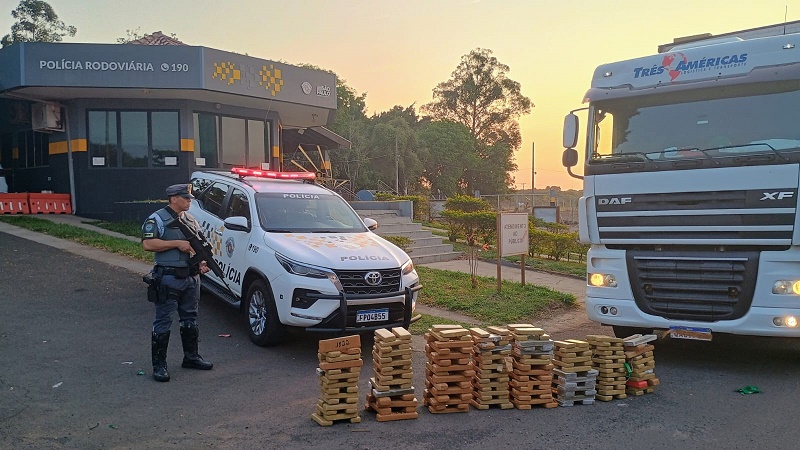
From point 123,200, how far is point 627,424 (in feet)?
53.0

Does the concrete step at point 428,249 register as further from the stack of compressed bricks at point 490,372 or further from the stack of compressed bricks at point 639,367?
the stack of compressed bricks at point 490,372

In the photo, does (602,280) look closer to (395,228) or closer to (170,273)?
(170,273)

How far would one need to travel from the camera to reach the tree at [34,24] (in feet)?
124

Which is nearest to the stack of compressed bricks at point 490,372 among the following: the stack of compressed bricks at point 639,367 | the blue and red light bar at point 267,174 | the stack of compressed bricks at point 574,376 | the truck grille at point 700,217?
the stack of compressed bricks at point 574,376

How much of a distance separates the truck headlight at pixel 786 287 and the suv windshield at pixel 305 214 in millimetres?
4878

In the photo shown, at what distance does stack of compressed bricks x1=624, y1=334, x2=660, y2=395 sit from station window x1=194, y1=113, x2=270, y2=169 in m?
15.0

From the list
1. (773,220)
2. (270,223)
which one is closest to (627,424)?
(773,220)

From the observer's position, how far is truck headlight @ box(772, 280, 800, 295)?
6344 mm

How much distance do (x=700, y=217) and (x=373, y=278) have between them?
143 inches

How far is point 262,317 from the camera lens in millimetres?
7293

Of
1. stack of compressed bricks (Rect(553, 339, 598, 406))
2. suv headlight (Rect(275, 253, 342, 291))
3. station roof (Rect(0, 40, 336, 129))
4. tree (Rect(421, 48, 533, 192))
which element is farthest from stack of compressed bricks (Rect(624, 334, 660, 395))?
tree (Rect(421, 48, 533, 192))

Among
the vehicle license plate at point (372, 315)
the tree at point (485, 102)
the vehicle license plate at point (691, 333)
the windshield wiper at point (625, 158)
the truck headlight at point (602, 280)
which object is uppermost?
the tree at point (485, 102)

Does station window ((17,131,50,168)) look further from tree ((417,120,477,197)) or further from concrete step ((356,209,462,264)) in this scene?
tree ((417,120,477,197))

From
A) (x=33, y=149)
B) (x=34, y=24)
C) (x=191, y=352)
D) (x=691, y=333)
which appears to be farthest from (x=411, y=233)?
(x=34, y=24)
